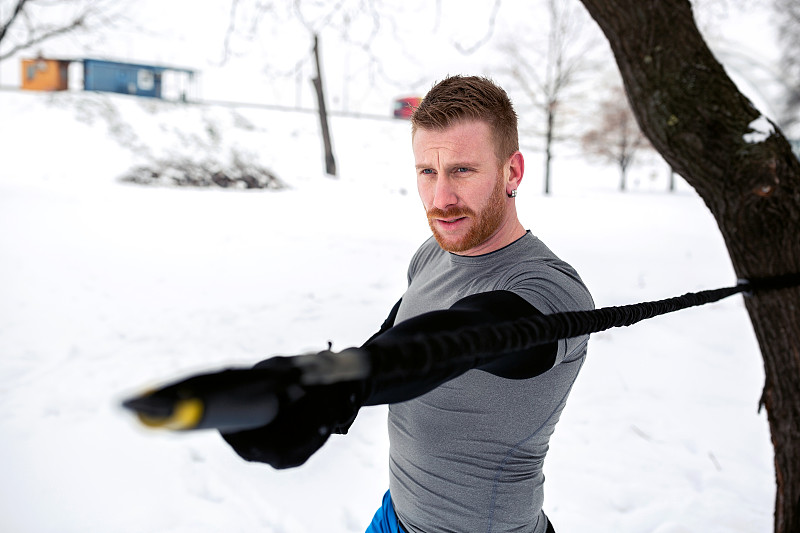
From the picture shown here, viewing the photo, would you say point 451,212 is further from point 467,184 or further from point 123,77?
point 123,77

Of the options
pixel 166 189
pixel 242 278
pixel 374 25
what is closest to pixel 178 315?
pixel 242 278

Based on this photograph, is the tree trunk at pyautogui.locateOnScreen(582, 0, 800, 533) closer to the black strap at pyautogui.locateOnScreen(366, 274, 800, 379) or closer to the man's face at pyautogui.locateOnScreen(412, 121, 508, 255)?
the man's face at pyautogui.locateOnScreen(412, 121, 508, 255)

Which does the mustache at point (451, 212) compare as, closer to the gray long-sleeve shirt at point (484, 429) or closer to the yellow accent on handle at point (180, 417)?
the gray long-sleeve shirt at point (484, 429)

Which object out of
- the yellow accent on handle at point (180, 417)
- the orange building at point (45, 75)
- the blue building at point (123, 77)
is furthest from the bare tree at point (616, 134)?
the yellow accent on handle at point (180, 417)

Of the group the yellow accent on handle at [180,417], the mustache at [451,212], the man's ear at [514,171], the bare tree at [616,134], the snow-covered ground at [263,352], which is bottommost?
the snow-covered ground at [263,352]

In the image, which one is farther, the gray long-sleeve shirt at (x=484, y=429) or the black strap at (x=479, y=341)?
the gray long-sleeve shirt at (x=484, y=429)

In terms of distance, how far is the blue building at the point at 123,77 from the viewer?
1789cm

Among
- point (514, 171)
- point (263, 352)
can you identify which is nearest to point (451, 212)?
point (514, 171)

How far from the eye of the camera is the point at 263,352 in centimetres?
484

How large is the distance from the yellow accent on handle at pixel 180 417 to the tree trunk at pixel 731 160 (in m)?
2.02

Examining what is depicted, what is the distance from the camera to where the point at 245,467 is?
3.21m

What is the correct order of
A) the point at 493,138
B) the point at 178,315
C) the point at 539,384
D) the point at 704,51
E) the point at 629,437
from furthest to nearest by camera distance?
1. the point at 178,315
2. the point at 629,437
3. the point at 704,51
4. the point at 493,138
5. the point at 539,384

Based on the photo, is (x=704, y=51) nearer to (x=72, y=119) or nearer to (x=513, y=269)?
(x=513, y=269)

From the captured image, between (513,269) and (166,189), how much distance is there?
10.7 m
